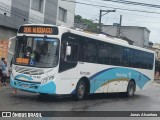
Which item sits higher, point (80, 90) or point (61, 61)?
point (61, 61)

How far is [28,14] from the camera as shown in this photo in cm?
3098

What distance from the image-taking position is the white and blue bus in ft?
50.9

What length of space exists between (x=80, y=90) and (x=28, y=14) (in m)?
15.1

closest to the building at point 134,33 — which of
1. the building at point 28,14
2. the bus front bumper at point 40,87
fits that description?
the building at point 28,14

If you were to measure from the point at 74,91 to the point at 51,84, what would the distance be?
1.71 metres

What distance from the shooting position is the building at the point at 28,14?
1070 inches

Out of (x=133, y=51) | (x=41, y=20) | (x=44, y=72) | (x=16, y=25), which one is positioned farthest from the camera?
(x=41, y=20)

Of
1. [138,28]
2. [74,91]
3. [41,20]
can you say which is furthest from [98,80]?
[138,28]

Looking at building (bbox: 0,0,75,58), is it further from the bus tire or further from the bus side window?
the bus side window

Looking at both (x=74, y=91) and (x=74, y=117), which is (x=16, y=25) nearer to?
(x=74, y=91)

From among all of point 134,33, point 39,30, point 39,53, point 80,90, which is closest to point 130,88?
point 80,90

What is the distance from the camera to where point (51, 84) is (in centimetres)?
1543

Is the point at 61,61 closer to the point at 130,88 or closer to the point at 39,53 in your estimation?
the point at 39,53

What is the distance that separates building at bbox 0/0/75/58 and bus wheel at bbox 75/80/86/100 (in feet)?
34.3
